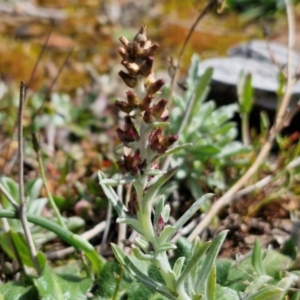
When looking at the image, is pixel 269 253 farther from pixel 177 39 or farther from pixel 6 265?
pixel 177 39

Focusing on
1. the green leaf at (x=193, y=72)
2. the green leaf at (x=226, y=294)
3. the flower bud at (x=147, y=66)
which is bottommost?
the green leaf at (x=226, y=294)

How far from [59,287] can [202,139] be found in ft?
3.25

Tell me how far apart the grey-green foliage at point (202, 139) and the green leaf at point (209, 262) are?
0.94m

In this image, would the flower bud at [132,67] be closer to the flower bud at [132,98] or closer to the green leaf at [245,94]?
the flower bud at [132,98]

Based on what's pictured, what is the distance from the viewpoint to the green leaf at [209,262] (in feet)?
4.52

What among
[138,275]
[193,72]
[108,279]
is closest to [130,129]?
[138,275]

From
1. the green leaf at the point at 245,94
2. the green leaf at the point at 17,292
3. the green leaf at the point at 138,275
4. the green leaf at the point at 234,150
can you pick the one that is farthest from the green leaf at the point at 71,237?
the green leaf at the point at 245,94

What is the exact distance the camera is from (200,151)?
2.38 m

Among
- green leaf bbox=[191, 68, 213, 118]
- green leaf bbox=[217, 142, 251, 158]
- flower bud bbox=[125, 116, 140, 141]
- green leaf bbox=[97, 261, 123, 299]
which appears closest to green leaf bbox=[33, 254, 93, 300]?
green leaf bbox=[97, 261, 123, 299]

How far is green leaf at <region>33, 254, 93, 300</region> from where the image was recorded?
5.31 ft

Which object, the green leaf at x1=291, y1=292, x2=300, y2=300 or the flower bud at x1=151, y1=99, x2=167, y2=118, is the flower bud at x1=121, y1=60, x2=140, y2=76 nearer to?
the flower bud at x1=151, y1=99, x2=167, y2=118

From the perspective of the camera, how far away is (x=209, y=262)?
54.8 inches

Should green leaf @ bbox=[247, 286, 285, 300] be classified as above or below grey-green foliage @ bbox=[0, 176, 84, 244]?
below

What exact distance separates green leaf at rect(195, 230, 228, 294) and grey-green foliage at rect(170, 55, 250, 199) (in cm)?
94
